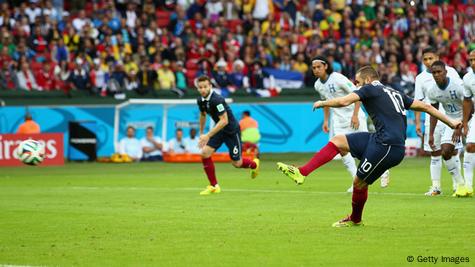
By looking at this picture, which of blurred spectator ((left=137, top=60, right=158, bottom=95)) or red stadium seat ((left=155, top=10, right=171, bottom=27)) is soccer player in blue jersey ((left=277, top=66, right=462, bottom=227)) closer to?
blurred spectator ((left=137, top=60, right=158, bottom=95))

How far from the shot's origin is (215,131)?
62.4 feet

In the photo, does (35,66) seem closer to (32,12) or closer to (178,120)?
(32,12)

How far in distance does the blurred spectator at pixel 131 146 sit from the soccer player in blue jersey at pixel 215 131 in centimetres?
1205

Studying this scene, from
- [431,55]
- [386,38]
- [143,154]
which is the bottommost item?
[143,154]

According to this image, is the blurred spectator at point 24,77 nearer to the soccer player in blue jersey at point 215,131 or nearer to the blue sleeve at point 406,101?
the soccer player in blue jersey at point 215,131

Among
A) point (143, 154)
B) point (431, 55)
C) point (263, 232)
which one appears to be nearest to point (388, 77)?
point (143, 154)

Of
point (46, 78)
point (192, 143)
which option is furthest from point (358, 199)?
point (46, 78)

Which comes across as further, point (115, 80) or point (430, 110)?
point (115, 80)

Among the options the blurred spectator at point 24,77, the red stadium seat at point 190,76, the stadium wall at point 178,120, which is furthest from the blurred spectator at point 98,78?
the red stadium seat at point 190,76

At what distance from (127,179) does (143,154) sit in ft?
27.5

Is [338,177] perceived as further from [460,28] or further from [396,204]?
[460,28]

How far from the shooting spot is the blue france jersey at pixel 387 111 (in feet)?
41.6

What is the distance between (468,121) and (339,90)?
110 inches

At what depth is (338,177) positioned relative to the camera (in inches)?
922
